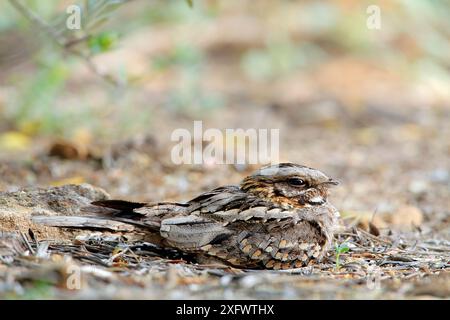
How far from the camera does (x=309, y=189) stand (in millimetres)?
3818

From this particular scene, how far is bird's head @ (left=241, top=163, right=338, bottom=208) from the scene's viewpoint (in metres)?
3.75

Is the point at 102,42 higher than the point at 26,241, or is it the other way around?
the point at 102,42

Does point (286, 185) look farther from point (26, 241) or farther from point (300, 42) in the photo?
point (300, 42)

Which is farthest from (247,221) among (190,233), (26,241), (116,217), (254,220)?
(26,241)

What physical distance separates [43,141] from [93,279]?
4917 millimetres

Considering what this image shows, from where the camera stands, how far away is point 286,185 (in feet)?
12.3

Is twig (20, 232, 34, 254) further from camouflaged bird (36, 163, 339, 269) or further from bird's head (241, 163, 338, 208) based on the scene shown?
bird's head (241, 163, 338, 208)

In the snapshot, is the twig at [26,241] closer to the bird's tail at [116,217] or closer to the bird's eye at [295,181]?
the bird's tail at [116,217]

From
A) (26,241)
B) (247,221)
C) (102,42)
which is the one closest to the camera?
(26,241)

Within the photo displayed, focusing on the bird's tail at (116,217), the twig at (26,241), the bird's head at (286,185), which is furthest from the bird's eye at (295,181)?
the twig at (26,241)

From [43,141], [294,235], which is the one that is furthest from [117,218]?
[43,141]

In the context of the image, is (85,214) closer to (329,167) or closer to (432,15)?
(329,167)

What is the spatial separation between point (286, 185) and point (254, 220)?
0.31 m
